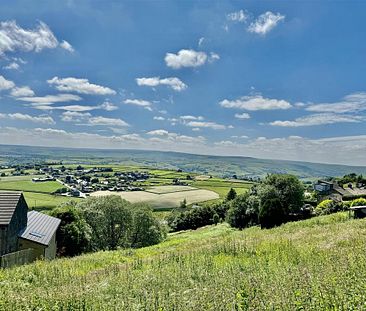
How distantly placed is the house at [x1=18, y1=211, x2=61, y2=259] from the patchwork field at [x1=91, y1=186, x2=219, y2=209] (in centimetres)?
6864

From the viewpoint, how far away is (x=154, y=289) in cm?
781

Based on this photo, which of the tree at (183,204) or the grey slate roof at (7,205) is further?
the tree at (183,204)

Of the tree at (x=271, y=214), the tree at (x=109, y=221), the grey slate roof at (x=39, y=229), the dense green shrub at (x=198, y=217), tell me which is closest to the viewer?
the grey slate roof at (x=39, y=229)

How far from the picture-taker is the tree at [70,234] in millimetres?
45094

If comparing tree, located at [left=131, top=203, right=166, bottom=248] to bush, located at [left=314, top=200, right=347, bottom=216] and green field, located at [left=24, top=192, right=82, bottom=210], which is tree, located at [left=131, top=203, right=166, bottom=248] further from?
green field, located at [left=24, top=192, right=82, bottom=210]

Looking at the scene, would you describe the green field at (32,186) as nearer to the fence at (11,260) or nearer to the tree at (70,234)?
the tree at (70,234)

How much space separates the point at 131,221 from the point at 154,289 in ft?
187

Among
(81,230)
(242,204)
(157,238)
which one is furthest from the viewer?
(242,204)

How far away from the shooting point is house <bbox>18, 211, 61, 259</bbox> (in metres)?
33.3

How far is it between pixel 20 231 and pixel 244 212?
45.2 metres

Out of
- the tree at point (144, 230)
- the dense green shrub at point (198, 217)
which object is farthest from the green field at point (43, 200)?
the dense green shrub at point (198, 217)

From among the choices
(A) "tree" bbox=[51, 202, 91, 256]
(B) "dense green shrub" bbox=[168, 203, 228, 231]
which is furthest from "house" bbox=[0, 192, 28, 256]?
(B) "dense green shrub" bbox=[168, 203, 228, 231]

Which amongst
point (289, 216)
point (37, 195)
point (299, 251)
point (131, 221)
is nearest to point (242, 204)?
point (289, 216)

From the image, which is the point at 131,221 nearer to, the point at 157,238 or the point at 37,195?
the point at 157,238
